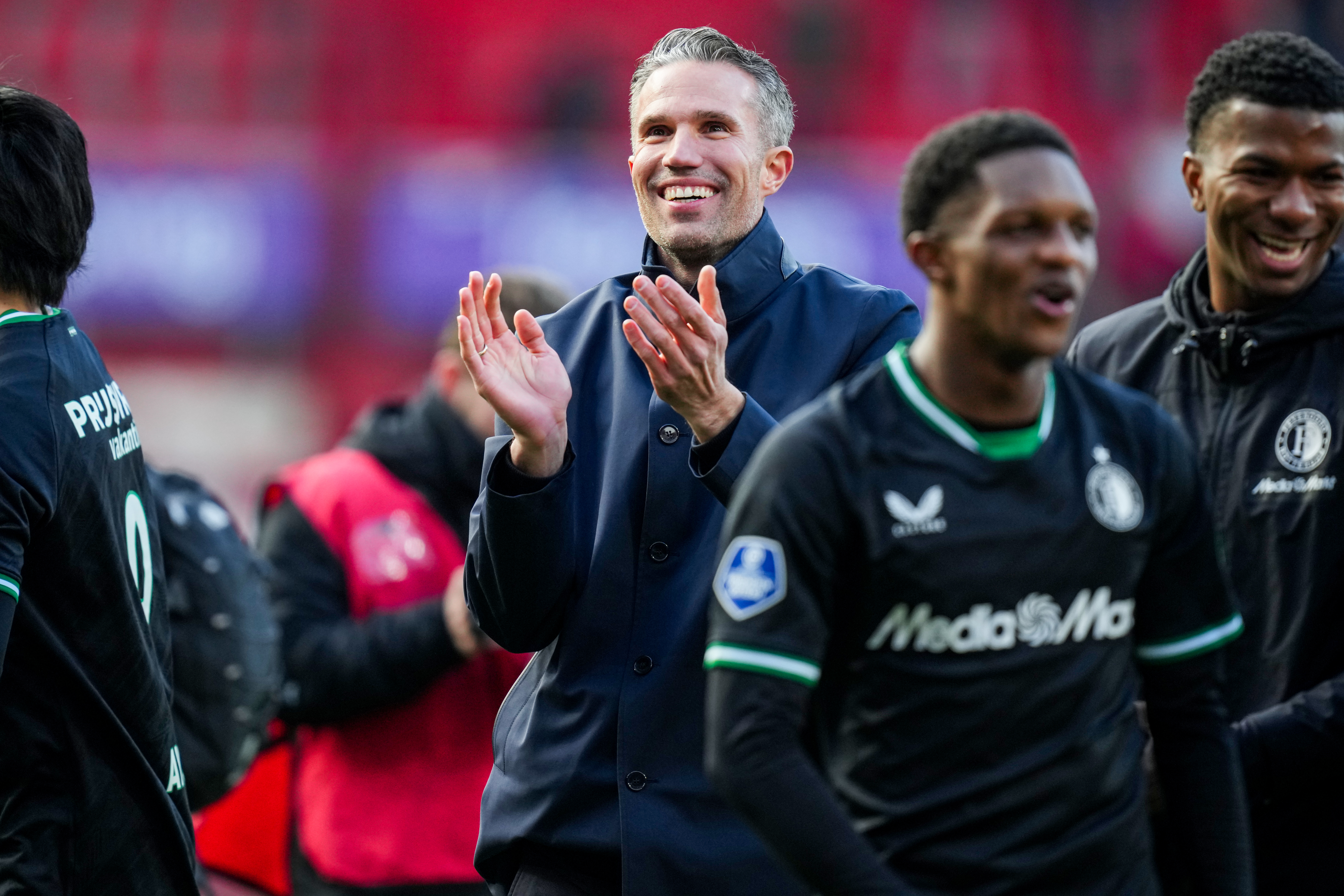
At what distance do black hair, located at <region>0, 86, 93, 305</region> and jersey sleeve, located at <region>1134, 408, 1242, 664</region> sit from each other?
5.95 feet

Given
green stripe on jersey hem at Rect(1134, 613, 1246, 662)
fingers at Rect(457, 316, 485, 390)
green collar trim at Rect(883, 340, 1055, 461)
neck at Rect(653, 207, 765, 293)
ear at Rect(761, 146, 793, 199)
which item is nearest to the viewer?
green collar trim at Rect(883, 340, 1055, 461)

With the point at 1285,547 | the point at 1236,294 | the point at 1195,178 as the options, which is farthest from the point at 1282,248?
the point at 1285,547

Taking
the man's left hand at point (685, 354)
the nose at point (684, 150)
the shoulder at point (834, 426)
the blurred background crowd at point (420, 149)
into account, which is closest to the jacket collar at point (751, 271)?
the nose at point (684, 150)

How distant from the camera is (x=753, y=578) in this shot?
2.20 m

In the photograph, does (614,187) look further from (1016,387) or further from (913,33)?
(1016,387)

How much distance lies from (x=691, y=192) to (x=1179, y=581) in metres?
1.24

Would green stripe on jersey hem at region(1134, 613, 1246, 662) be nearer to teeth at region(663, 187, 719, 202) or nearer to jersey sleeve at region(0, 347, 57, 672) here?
teeth at region(663, 187, 719, 202)

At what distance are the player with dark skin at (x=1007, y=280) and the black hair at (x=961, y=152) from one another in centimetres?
1

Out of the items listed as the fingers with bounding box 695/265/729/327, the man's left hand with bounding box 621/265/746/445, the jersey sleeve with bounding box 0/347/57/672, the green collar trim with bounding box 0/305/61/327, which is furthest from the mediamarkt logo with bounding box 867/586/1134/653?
the green collar trim with bounding box 0/305/61/327

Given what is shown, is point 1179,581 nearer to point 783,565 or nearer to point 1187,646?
point 1187,646

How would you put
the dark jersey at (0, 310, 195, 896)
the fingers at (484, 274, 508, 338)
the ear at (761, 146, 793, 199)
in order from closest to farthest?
the dark jersey at (0, 310, 195, 896)
the fingers at (484, 274, 508, 338)
the ear at (761, 146, 793, 199)

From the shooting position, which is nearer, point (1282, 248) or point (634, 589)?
point (634, 589)

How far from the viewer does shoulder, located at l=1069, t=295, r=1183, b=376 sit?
3.39 metres

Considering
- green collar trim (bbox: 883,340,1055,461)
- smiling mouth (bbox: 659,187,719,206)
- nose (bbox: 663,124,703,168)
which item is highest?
nose (bbox: 663,124,703,168)
